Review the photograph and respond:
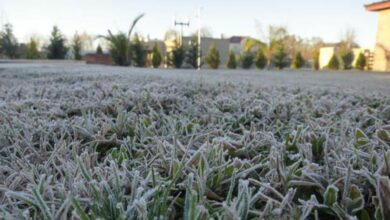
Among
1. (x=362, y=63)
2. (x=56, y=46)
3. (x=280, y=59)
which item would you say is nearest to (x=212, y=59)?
(x=280, y=59)

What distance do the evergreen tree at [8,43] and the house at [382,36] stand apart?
19971 millimetres

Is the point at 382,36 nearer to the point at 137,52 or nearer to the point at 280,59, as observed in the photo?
the point at 280,59

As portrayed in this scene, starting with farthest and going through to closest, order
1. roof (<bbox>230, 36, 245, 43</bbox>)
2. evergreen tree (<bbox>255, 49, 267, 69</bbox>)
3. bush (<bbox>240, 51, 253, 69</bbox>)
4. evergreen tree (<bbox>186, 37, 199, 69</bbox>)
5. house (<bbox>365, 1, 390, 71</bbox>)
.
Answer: roof (<bbox>230, 36, 245, 43</bbox>) < bush (<bbox>240, 51, 253, 69</bbox>) < evergreen tree (<bbox>255, 49, 267, 69</bbox>) < evergreen tree (<bbox>186, 37, 199, 69</bbox>) < house (<bbox>365, 1, 390, 71</bbox>)

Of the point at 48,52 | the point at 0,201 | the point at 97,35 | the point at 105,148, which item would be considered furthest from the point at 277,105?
the point at 48,52

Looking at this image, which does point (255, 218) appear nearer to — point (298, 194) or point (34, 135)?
point (298, 194)

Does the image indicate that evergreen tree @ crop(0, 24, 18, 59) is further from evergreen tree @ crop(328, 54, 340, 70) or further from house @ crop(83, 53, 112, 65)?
evergreen tree @ crop(328, 54, 340, 70)

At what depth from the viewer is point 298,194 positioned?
2.53 feet

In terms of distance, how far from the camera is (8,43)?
22.0 m

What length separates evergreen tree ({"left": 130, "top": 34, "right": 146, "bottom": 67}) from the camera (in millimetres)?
18625

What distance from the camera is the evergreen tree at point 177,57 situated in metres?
19.5

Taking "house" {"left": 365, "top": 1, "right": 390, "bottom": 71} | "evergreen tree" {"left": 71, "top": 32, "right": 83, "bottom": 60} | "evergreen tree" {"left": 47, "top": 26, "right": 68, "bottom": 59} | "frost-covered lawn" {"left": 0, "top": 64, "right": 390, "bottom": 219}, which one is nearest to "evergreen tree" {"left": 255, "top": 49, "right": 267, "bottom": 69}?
"house" {"left": 365, "top": 1, "right": 390, "bottom": 71}

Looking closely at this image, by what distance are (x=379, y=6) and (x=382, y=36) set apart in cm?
121

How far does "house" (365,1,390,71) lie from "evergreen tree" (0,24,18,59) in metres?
20.0

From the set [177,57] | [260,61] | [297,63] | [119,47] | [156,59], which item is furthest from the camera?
[297,63]
